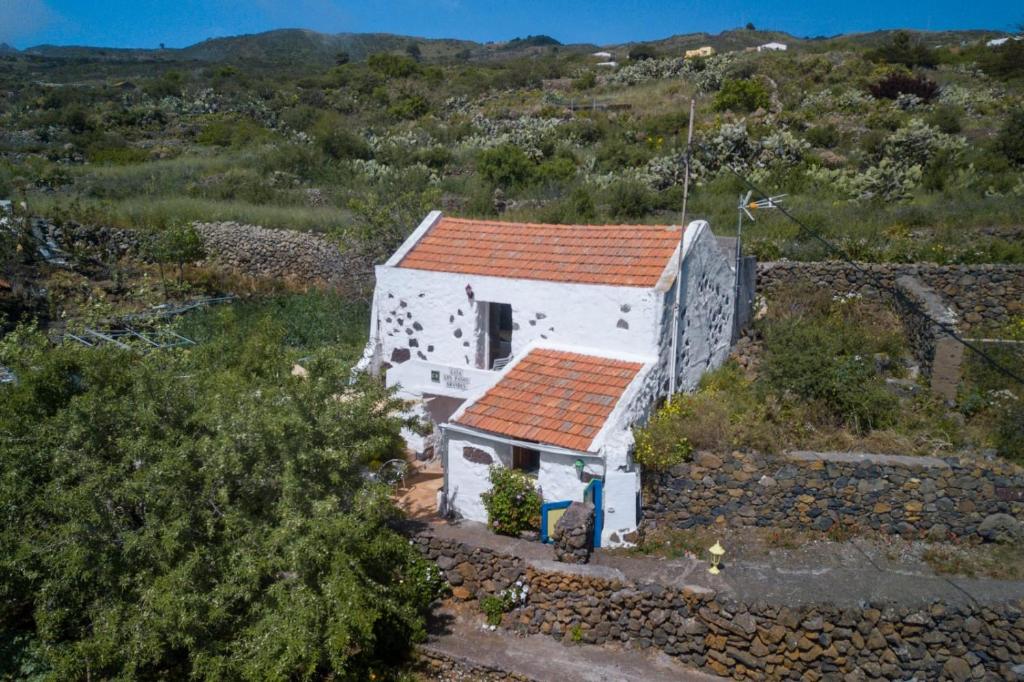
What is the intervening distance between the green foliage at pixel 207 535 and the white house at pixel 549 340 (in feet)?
6.12

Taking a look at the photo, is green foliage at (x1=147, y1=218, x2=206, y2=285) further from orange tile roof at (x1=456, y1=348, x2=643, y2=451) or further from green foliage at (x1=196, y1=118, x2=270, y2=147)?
green foliage at (x1=196, y1=118, x2=270, y2=147)

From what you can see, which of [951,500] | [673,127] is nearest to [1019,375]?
[951,500]

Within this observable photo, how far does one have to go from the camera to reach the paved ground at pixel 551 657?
7957 mm

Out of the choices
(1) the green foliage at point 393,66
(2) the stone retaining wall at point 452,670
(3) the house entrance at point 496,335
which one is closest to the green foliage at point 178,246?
(3) the house entrance at point 496,335

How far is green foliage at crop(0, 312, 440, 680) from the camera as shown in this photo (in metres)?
7.38

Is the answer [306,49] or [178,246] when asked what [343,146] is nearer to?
[178,246]

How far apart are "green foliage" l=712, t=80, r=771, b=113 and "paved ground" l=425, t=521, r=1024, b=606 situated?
2972 cm

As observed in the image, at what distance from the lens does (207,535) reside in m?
8.15

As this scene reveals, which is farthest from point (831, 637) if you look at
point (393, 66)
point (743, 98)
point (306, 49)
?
point (306, 49)

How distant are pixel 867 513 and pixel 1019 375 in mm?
4652

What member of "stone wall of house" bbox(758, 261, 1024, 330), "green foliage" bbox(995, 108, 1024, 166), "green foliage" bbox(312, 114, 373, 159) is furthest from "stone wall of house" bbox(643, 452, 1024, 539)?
"green foliage" bbox(312, 114, 373, 159)

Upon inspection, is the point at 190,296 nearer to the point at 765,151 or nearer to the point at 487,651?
the point at 487,651

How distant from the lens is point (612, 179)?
26.2 meters

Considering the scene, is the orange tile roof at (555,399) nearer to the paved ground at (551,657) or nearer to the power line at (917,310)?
Result: the paved ground at (551,657)
